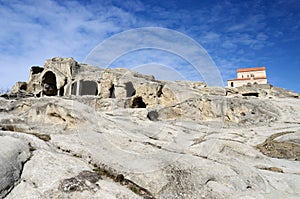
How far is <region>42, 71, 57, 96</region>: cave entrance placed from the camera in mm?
51188

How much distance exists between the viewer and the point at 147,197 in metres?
8.50

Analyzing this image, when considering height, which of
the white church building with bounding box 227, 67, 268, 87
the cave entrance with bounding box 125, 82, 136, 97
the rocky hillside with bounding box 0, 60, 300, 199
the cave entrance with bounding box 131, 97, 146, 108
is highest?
the white church building with bounding box 227, 67, 268, 87

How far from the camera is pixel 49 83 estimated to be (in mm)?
52781

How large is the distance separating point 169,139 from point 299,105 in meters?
21.8

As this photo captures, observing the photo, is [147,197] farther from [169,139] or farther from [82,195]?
[169,139]

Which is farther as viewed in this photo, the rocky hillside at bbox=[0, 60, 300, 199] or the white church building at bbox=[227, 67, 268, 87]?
the white church building at bbox=[227, 67, 268, 87]

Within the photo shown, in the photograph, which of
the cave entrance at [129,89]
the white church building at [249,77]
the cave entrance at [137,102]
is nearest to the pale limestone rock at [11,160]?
the cave entrance at [137,102]

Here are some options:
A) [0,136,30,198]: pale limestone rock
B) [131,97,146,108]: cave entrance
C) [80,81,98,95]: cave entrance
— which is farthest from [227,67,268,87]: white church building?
[0,136,30,198]: pale limestone rock

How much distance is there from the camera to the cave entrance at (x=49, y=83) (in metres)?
51.2

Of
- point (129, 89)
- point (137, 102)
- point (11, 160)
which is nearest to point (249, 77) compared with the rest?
point (129, 89)

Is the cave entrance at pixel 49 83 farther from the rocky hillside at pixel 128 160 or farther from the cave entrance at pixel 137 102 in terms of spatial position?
the rocky hillside at pixel 128 160

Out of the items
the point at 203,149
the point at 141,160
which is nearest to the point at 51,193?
the point at 141,160

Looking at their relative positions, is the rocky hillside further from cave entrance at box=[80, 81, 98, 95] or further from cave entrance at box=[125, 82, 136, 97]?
cave entrance at box=[80, 81, 98, 95]

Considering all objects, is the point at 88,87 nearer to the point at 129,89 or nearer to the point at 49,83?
the point at 49,83
